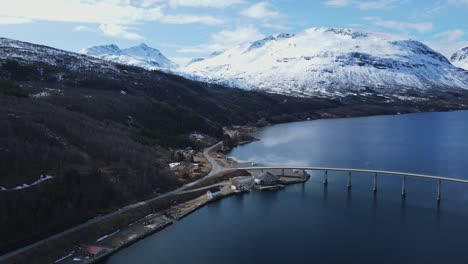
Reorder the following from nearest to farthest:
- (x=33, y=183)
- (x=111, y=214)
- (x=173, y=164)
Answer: (x=33, y=183) → (x=111, y=214) → (x=173, y=164)

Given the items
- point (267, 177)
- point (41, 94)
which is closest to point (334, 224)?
point (267, 177)

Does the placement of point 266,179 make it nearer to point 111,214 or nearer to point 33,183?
point 111,214

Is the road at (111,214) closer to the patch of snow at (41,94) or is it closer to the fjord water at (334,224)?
the fjord water at (334,224)

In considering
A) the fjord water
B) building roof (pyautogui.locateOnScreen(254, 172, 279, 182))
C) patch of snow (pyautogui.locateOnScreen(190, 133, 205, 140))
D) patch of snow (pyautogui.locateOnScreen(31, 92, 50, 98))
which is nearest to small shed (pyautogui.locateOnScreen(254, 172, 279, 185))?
building roof (pyautogui.locateOnScreen(254, 172, 279, 182))

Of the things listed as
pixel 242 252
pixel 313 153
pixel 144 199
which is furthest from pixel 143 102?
pixel 242 252

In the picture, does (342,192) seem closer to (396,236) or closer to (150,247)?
(396,236)

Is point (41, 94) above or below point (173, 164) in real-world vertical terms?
above

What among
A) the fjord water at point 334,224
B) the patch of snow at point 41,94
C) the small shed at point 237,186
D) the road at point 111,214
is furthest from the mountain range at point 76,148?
the fjord water at point 334,224
